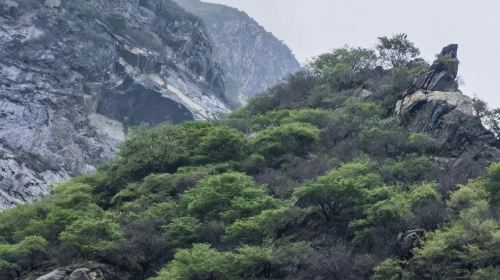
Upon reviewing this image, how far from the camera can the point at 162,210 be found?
38469mm

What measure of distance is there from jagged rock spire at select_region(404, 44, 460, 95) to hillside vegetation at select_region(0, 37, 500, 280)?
3099 mm

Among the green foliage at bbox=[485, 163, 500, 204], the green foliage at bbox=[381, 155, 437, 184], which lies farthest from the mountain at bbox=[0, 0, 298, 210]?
the green foliage at bbox=[485, 163, 500, 204]

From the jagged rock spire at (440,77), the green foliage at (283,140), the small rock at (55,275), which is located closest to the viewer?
the small rock at (55,275)

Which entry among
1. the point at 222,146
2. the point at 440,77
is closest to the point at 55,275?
the point at 222,146

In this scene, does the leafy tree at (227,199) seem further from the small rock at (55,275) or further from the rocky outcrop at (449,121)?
the rocky outcrop at (449,121)

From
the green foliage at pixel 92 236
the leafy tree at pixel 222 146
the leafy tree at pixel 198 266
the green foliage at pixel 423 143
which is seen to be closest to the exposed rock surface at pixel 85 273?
the green foliage at pixel 92 236

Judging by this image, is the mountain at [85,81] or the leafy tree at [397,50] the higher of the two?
the leafy tree at [397,50]

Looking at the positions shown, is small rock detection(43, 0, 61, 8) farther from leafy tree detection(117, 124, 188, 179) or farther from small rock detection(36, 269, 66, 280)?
small rock detection(36, 269, 66, 280)

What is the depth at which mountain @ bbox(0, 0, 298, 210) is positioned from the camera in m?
81.1

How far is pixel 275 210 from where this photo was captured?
33.8 metres

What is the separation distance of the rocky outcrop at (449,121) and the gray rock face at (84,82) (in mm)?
40886

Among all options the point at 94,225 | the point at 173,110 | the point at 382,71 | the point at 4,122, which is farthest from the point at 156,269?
the point at 173,110

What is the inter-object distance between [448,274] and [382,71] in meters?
39.1

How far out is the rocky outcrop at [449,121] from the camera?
4025 centimetres
